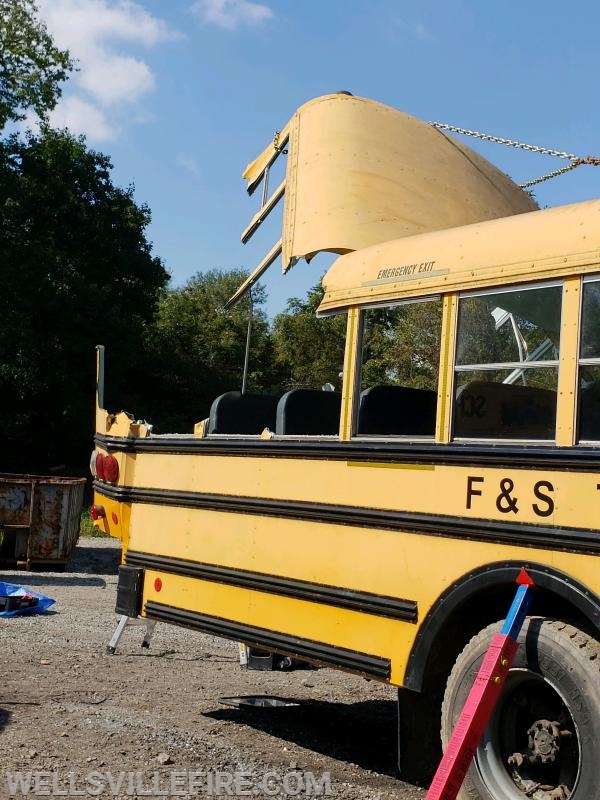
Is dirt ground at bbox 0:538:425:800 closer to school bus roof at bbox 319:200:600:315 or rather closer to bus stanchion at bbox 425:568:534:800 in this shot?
bus stanchion at bbox 425:568:534:800

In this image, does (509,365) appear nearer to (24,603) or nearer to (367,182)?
(367,182)

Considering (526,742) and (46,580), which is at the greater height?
(526,742)

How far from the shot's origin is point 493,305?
421 cm

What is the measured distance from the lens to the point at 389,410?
15.6 ft

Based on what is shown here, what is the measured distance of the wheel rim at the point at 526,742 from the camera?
151 inches

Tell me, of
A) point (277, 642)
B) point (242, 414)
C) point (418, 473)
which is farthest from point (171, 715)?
point (418, 473)

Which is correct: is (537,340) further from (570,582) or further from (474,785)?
(474,785)

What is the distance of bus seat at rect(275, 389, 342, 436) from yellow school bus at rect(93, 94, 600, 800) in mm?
11

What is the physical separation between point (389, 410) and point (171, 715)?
228 cm

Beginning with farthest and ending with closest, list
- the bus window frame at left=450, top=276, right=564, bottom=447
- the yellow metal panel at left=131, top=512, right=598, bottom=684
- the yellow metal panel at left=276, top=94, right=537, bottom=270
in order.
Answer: the yellow metal panel at left=276, top=94, right=537, bottom=270 < the yellow metal panel at left=131, top=512, right=598, bottom=684 < the bus window frame at left=450, top=276, right=564, bottom=447

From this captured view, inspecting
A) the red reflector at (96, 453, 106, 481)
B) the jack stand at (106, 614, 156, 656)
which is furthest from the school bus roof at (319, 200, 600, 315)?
the jack stand at (106, 614, 156, 656)

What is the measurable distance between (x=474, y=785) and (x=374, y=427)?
1.59 m

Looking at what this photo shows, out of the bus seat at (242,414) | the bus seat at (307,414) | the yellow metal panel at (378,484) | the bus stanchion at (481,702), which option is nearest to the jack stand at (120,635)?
the yellow metal panel at (378,484)

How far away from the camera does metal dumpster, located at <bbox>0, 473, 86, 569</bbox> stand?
1396 cm
